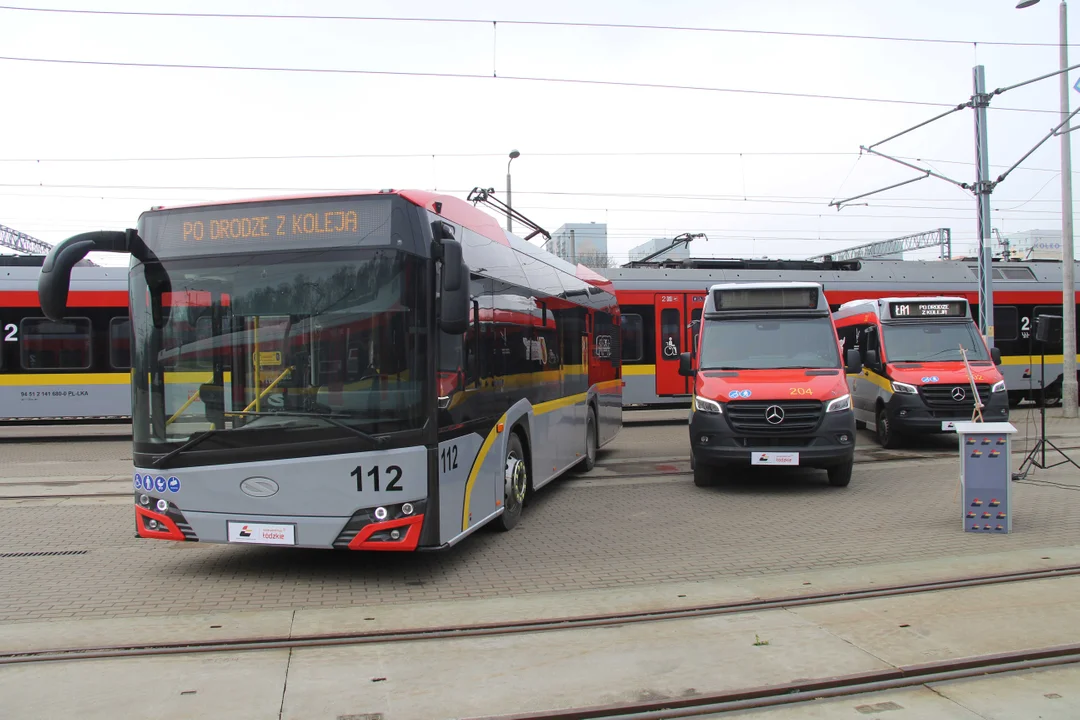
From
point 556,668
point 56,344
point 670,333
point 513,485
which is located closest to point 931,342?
point 670,333

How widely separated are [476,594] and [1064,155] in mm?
20190

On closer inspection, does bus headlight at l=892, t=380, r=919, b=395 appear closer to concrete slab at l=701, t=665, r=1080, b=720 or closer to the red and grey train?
the red and grey train

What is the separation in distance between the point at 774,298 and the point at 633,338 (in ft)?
29.0

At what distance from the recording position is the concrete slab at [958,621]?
4.98 meters

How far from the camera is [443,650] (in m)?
5.05

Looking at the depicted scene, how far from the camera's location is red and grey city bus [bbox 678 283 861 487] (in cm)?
1046

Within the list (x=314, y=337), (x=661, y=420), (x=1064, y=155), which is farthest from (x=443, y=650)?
(x=1064, y=155)

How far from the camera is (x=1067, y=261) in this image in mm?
20797

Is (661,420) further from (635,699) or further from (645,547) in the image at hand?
(635,699)

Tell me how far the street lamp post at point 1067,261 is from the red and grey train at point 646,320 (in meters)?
0.86

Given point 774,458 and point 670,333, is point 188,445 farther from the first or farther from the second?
point 670,333

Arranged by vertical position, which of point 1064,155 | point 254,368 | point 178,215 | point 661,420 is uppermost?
point 1064,155

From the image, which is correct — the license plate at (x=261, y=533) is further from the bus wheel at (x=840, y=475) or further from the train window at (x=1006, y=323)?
the train window at (x=1006, y=323)

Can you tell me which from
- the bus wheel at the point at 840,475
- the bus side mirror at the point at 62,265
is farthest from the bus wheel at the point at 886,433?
the bus side mirror at the point at 62,265
